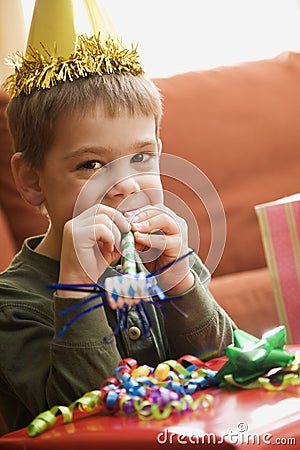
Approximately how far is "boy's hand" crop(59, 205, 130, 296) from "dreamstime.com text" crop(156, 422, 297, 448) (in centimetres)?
24

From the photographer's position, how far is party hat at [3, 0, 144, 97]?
104 centimetres

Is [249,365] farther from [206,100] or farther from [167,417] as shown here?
[206,100]

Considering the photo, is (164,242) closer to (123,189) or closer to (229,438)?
(123,189)

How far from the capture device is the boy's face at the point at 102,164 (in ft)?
3.10

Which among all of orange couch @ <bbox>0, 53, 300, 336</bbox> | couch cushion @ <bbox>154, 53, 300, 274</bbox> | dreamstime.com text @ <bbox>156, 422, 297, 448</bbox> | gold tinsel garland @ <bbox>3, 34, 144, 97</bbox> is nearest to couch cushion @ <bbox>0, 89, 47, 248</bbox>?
orange couch @ <bbox>0, 53, 300, 336</bbox>

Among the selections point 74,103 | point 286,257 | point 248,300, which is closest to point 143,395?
point 74,103

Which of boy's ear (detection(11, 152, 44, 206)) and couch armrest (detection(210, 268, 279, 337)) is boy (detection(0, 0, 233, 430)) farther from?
couch armrest (detection(210, 268, 279, 337))

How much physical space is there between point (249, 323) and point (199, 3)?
111 cm

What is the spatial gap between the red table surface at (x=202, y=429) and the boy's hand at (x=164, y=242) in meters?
0.20

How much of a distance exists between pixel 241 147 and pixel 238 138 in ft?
0.06

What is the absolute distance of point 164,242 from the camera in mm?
Result: 935

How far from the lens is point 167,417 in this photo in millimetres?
740

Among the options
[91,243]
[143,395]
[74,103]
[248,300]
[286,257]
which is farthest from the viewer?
[248,300]

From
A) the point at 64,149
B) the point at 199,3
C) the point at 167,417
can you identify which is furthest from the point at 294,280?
the point at 199,3
